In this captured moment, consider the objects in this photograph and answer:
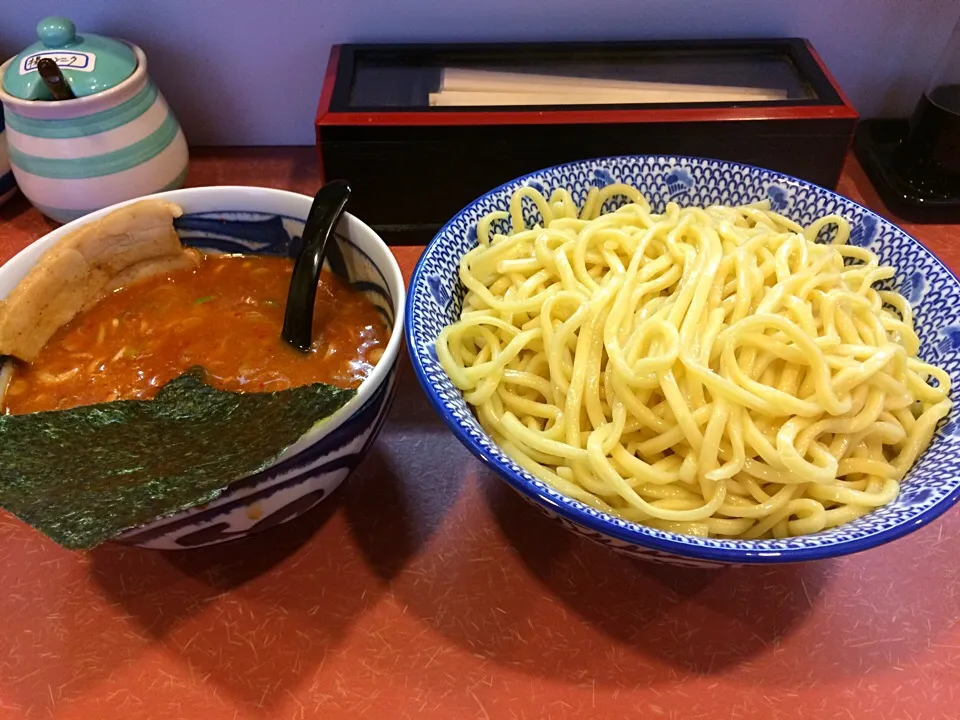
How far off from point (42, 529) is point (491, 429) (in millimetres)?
511

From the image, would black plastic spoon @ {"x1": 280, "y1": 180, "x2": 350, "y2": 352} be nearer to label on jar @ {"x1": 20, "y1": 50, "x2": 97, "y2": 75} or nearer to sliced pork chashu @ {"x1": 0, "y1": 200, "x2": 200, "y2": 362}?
sliced pork chashu @ {"x1": 0, "y1": 200, "x2": 200, "y2": 362}

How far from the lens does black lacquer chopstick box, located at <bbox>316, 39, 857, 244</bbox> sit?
132 cm

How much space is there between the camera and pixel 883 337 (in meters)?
0.96

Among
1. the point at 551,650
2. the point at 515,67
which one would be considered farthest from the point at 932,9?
the point at 551,650

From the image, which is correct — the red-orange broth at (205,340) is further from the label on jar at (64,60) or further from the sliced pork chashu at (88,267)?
the label on jar at (64,60)

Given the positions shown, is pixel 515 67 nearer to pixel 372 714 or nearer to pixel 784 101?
pixel 784 101

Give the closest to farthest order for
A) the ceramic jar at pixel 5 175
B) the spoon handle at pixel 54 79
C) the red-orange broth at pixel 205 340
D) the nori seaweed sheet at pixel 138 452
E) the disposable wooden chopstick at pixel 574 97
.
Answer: the nori seaweed sheet at pixel 138 452, the red-orange broth at pixel 205 340, the spoon handle at pixel 54 79, the disposable wooden chopstick at pixel 574 97, the ceramic jar at pixel 5 175

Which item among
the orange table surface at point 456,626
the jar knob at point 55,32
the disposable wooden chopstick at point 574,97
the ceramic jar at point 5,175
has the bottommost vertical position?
the orange table surface at point 456,626

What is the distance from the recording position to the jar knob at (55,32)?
1341 mm

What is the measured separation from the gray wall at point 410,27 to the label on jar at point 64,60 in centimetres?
23

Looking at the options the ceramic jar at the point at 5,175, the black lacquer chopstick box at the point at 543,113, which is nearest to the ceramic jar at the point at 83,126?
the ceramic jar at the point at 5,175

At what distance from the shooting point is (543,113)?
1.33 m

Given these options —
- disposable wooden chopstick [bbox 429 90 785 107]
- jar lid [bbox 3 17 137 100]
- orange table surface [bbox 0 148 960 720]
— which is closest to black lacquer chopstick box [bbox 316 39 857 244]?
disposable wooden chopstick [bbox 429 90 785 107]

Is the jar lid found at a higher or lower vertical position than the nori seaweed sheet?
higher
